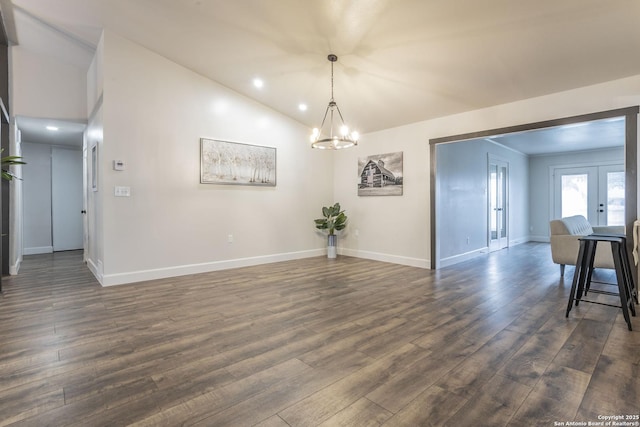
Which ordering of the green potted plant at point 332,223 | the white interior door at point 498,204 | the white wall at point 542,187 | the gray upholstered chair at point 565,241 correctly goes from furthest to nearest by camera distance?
the white wall at point 542,187 → the white interior door at point 498,204 → the green potted plant at point 332,223 → the gray upholstered chair at point 565,241

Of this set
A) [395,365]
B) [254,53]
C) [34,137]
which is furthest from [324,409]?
[34,137]

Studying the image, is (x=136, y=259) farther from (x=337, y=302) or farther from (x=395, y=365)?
(x=395, y=365)

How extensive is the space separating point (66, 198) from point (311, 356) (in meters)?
7.99

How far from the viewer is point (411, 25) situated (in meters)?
3.25

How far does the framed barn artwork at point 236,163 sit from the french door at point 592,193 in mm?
8268

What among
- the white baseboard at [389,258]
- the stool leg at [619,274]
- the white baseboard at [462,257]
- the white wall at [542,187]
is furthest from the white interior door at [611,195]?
the stool leg at [619,274]

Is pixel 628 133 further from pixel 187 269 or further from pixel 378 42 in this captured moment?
pixel 187 269

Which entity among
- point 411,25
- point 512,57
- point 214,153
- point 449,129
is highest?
point 411,25

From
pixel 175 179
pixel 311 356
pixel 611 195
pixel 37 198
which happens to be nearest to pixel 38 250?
pixel 37 198

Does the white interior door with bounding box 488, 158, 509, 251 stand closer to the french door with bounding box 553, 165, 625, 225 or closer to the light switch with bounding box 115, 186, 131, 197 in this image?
the french door with bounding box 553, 165, 625, 225

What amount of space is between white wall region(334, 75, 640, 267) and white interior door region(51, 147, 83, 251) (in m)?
6.24

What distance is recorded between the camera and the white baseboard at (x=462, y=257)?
18.5 ft

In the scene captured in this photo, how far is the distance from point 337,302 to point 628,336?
2505mm

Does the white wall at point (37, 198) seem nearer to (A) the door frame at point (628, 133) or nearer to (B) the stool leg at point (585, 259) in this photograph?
(A) the door frame at point (628, 133)
